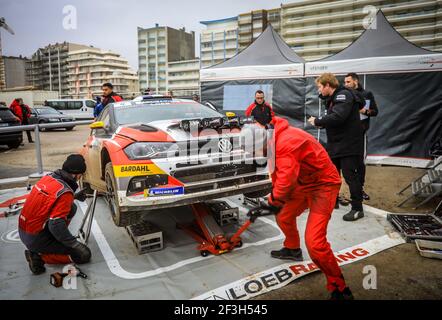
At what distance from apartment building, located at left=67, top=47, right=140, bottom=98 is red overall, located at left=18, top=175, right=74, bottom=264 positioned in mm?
A: 108254

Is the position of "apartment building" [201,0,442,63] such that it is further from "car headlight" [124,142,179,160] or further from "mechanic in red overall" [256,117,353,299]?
"mechanic in red overall" [256,117,353,299]

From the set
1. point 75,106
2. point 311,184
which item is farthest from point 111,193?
point 75,106

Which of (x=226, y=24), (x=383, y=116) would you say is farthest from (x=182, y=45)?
(x=383, y=116)

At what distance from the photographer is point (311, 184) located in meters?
2.80

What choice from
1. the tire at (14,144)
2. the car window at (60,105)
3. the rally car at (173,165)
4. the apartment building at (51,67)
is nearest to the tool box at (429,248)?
the rally car at (173,165)

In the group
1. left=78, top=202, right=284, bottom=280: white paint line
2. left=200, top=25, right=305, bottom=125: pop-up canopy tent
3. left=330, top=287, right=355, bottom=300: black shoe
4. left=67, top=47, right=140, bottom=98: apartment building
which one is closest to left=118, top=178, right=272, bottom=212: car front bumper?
left=78, top=202, right=284, bottom=280: white paint line

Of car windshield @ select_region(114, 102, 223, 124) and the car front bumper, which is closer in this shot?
the car front bumper

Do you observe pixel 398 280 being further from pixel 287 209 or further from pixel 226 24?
pixel 226 24

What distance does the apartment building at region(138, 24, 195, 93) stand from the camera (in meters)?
108

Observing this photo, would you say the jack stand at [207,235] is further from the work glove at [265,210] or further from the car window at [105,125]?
the car window at [105,125]

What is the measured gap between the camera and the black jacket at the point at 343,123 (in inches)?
163

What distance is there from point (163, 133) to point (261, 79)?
6796mm

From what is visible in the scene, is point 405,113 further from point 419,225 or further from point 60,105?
point 60,105
